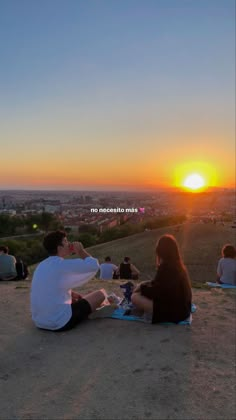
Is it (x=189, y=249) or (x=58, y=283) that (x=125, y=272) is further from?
(x=189, y=249)

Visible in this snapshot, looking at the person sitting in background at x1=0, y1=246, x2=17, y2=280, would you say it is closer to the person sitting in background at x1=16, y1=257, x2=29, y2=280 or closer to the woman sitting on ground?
the person sitting in background at x1=16, y1=257, x2=29, y2=280

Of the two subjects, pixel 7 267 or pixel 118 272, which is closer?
→ pixel 7 267

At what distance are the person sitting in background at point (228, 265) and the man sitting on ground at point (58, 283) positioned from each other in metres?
4.63

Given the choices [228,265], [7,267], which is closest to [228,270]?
[228,265]

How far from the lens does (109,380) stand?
428cm

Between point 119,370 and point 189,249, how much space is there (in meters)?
22.3

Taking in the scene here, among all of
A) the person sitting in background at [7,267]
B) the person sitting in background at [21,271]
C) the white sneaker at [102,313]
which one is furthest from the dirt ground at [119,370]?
the person sitting in background at [21,271]

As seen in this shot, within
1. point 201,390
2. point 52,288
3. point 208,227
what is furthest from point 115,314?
point 208,227

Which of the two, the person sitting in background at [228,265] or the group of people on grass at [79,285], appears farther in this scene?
the person sitting in background at [228,265]

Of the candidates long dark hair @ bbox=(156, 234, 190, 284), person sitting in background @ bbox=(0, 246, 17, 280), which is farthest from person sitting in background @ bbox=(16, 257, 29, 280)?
long dark hair @ bbox=(156, 234, 190, 284)

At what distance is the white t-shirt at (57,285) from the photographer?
17.9ft

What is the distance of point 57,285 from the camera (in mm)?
5449

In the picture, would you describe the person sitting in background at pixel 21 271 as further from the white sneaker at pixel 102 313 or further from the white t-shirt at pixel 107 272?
the white sneaker at pixel 102 313

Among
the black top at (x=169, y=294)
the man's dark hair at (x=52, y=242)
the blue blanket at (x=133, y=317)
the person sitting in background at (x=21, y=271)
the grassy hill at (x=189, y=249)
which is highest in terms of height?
the man's dark hair at (x=52, y=242)
